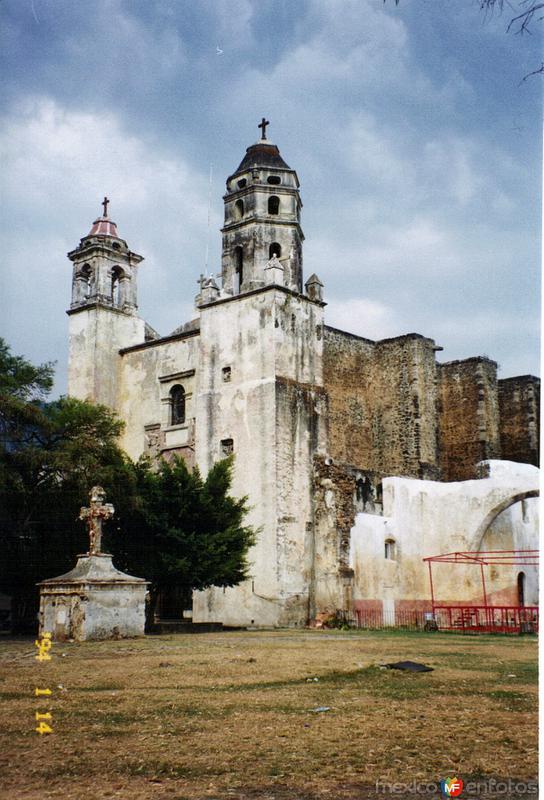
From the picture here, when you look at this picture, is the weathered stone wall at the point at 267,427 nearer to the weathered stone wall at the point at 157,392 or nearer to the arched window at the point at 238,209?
the weathered stone wall at the point at 157,392

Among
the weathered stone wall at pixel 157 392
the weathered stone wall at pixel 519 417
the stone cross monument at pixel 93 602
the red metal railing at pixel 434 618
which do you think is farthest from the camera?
the weathered stone wall at pixel 519 417

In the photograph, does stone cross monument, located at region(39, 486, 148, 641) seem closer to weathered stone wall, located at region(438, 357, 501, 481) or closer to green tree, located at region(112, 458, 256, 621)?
green tree, located at region(112, 458, 256, 621)

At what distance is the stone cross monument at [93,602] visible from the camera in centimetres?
1322

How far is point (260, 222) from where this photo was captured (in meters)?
25.1

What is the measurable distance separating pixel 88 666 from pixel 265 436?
538 inches

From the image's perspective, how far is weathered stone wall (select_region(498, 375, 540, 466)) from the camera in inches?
1174

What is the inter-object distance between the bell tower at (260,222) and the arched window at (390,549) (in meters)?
7.47

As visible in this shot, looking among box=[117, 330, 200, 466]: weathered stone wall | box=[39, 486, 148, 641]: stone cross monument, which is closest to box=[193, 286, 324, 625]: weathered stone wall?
box=[117, 330, 200, 466]: weathered stone wall

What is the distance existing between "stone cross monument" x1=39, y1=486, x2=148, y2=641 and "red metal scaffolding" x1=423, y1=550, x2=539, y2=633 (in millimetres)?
8064

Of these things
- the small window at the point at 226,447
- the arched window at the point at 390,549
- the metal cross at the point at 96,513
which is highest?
the small window at the point at 226,447

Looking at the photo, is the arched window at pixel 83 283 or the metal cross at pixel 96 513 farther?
the arched window at pixel 83 283

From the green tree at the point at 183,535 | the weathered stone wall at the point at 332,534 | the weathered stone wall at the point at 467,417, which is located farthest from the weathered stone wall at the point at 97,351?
the weathered stone wall at the point at 467,417

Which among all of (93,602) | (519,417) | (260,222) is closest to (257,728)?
(93,602)

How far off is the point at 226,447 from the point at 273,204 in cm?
751
